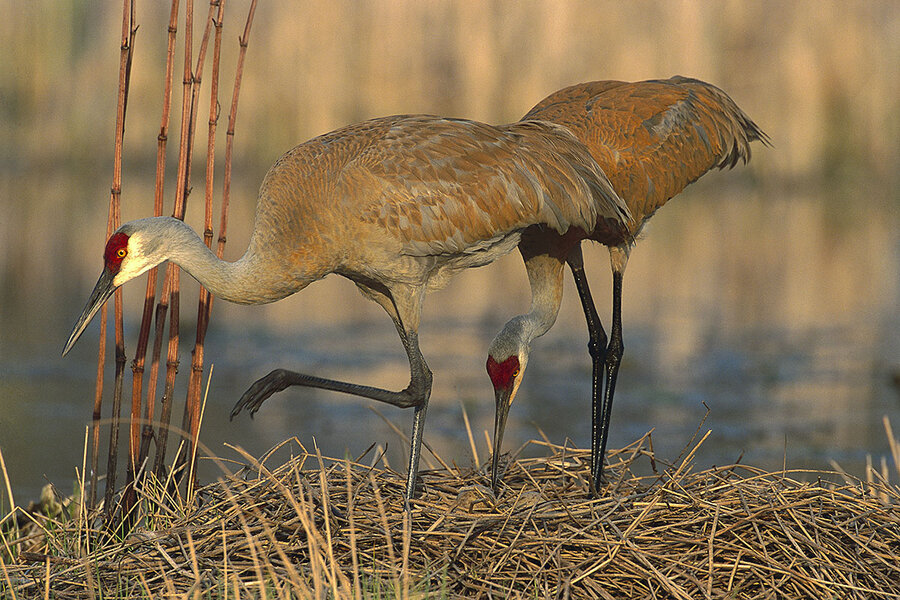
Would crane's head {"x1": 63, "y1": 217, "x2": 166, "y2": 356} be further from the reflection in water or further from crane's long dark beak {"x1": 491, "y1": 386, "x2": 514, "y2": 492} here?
the reflection in water

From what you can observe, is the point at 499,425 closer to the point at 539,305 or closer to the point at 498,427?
the point at 498,427

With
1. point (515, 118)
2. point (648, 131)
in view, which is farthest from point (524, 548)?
point (515, 118)

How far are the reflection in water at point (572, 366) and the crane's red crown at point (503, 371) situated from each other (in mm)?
1064

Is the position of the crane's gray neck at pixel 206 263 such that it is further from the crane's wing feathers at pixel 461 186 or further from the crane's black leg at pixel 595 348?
the crane's black leg at pixel 595 348

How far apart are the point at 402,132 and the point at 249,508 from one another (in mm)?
1455

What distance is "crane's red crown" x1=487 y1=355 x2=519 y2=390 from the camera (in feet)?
14.2

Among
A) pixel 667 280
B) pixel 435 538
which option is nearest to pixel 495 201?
pixel 435 538

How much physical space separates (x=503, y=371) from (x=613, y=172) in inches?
38.5

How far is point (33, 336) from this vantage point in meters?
10.4

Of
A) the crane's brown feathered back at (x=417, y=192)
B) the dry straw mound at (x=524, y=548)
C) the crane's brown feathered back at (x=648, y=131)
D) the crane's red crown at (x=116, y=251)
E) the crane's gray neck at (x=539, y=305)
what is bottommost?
the dry straw mound at (x=524, y=548)

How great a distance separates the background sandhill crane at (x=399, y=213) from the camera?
385 centimetres

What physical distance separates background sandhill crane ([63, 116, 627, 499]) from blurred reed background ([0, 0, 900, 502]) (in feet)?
17.3

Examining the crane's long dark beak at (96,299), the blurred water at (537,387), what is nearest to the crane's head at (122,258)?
the crane's long dark beak at (96,299)

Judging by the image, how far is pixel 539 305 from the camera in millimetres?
4602
